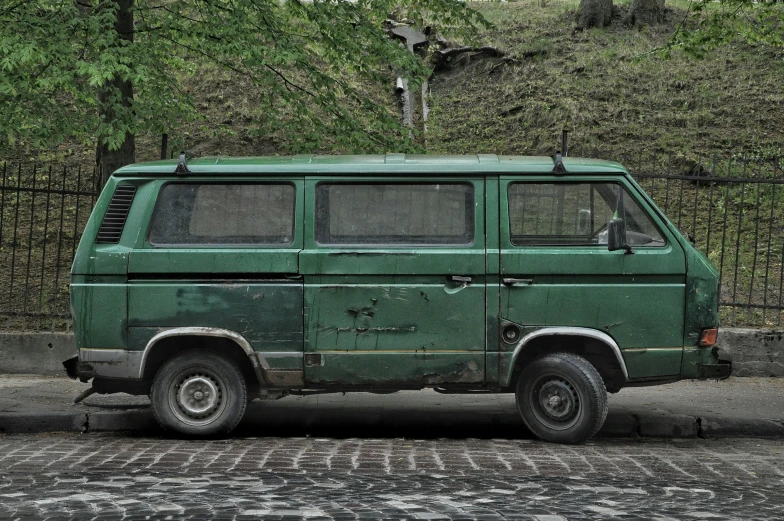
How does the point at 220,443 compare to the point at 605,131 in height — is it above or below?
below

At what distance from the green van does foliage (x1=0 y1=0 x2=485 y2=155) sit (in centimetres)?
248

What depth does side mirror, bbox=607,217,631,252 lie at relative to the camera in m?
8.11

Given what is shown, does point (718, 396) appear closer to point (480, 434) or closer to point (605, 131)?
point (480, 434)

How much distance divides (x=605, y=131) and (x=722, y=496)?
14.6m

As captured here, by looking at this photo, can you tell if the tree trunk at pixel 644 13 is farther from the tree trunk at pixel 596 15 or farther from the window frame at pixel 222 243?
the window frame at pixel 222 243

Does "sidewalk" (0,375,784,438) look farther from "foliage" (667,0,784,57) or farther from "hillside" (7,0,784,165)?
"hillside" (7,0,784,165)

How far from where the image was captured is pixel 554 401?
8266mm

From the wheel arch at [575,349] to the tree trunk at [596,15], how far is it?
19.0m

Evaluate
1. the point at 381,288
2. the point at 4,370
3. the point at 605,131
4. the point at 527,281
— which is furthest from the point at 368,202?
the point at 605,131

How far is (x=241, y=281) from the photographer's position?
821 centimetres

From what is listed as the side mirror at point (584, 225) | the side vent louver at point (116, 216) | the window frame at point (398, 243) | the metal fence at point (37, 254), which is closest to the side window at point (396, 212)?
the window frame at point (398, 243)

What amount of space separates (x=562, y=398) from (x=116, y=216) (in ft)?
12.7

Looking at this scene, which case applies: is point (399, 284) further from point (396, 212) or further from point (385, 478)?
point (385, 478)

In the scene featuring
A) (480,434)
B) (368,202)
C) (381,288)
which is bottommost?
(480,434)
